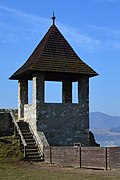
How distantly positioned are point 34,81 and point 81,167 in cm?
704

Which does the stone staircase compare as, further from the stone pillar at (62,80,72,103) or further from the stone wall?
the stone pillar at (62,80,72,103)

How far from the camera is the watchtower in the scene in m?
26.1

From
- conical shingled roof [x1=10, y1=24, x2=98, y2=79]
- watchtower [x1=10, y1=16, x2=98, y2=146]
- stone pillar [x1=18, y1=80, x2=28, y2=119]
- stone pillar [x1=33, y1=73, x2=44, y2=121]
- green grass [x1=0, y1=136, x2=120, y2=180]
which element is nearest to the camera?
green grass [x1=0, y1=136, x2=120, y2=180]

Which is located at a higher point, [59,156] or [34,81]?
[34,81]

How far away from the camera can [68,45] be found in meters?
28.7

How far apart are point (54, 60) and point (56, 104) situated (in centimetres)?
Result: 276

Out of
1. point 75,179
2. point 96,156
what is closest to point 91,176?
point 75,179

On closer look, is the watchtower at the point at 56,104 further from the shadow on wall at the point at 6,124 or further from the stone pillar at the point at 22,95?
the shadow on wall at the point at 6,124

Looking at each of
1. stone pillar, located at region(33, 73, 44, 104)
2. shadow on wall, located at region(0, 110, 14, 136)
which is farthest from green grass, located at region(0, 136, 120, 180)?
stone pillar, located at region(33, 73, 44, 104)

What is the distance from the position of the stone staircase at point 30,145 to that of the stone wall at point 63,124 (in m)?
0.81

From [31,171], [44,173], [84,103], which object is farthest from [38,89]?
[44,173]

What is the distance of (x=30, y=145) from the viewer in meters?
25.0

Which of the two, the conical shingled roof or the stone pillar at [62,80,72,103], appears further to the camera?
the stone pillar at [62,80,72,103]

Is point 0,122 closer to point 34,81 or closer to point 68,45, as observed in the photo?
point 34,81
